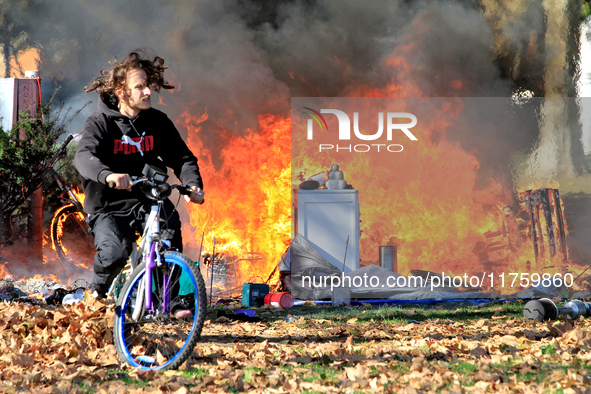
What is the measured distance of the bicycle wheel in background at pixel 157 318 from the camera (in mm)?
2709

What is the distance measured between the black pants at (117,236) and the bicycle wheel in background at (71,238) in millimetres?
7003

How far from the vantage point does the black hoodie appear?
3.32 meters

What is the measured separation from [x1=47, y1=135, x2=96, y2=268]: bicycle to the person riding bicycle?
6935 mm

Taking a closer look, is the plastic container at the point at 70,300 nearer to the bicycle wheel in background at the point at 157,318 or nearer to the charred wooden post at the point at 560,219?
the bicycle wheel in background at the point at 157,318

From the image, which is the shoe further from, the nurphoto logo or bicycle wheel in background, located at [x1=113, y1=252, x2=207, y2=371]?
the nurphoto logo

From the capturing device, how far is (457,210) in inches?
392

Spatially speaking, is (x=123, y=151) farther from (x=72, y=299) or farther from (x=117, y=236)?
(x=72, y=299)

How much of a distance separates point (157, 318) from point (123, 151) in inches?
49.2

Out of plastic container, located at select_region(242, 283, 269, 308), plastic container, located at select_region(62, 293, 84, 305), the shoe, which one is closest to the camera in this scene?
the shoe

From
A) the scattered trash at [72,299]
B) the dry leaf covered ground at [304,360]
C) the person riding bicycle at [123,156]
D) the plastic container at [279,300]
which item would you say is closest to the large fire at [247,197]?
the plastic container at [279,300]

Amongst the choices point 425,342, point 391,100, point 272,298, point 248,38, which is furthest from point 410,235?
point 425,342

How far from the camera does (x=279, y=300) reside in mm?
7680

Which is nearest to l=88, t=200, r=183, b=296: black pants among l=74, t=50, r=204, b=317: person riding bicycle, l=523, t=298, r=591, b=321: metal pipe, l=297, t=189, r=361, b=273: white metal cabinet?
l=74, t=50, r=204, b=317: person riding bicycle

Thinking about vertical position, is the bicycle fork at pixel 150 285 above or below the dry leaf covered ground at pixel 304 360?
above
